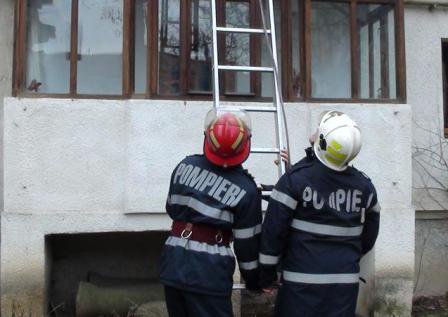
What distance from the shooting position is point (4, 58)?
17.1 feet

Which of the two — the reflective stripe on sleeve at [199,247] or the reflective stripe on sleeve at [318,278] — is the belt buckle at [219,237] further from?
the reflective stripe on sleeve at [318,278]

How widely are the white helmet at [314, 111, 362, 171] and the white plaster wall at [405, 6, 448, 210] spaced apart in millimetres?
3127

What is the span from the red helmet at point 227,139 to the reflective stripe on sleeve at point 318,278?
64 centimetres

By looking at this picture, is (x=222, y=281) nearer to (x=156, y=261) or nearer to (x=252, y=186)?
(x=252, y=186)

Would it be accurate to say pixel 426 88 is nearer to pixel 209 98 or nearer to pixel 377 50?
pixel 377 50

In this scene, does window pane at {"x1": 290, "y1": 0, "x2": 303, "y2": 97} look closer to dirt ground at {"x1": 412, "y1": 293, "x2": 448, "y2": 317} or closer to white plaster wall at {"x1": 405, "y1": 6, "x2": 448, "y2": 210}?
white plaster wall at {"x1": 405, "y1": 6, "x2": 448, "y2": 210}

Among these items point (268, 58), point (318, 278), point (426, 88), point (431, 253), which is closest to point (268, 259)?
point (318, 278)

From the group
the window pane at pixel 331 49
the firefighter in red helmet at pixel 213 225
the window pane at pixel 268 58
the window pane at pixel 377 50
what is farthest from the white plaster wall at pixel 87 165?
the firefighter in red helmet at pixel 213 225

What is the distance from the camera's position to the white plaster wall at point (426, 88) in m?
5.99

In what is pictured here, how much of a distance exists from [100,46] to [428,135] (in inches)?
131

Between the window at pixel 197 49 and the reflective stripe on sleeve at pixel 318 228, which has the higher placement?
the window at pixel 197 49

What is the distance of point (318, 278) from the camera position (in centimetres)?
304

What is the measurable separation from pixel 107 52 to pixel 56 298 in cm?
227

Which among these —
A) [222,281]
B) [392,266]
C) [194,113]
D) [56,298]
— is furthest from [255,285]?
[56,298]
